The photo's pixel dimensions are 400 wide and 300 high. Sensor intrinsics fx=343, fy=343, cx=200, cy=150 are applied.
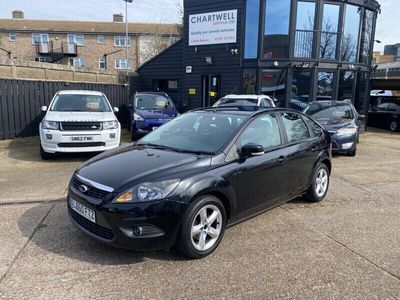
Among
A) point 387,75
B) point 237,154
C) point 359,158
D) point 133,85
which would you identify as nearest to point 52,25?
point 133,85

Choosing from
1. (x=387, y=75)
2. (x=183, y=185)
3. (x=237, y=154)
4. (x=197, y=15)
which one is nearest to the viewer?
(x=183, y=185)

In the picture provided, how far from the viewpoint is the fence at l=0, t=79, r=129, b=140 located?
10336mm

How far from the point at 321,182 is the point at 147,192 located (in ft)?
11.2

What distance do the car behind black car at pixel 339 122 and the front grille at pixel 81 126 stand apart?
6.17m

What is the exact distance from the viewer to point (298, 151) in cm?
486

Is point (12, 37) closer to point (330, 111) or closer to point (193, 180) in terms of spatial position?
point (330, 111)

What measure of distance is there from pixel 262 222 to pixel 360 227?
1.28 metres

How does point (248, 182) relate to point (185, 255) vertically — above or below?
above

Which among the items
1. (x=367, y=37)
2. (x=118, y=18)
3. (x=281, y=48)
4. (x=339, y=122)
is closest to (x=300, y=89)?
(x=281, y=48)

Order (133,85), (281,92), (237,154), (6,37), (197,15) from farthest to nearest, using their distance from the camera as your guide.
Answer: (6,37) → (133,85) → (197,15) → (281,92) → (237,154)

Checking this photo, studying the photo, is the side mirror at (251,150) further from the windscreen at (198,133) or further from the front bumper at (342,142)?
the front bumper at (342,142)

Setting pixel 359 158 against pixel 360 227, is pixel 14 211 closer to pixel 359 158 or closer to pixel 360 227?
pixel 360 227

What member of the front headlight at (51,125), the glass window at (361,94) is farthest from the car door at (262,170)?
the glass window at (361,94)

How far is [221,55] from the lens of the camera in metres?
15.3
